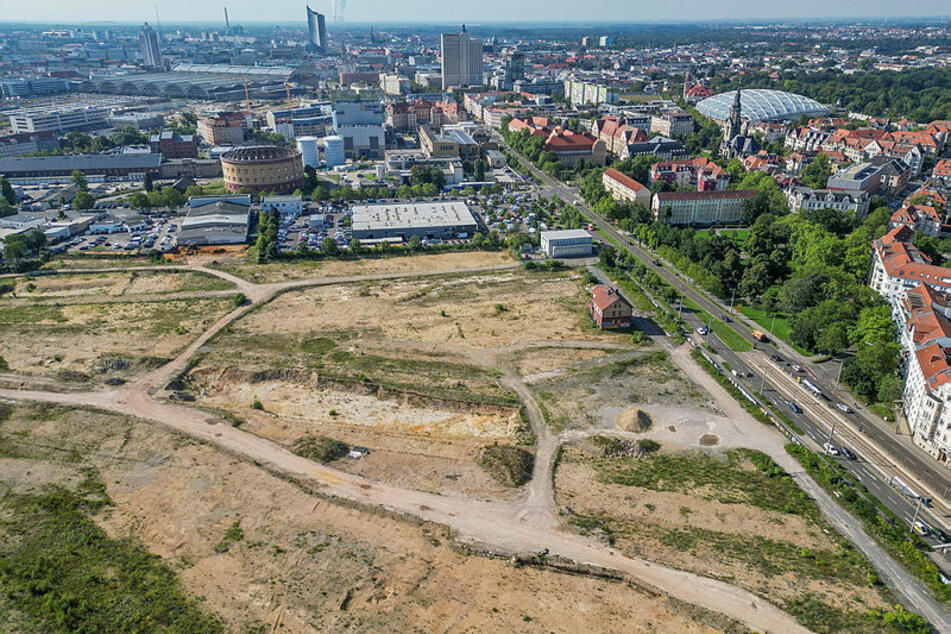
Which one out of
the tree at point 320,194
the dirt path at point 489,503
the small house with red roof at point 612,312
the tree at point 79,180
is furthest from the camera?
the tree at point 79,180

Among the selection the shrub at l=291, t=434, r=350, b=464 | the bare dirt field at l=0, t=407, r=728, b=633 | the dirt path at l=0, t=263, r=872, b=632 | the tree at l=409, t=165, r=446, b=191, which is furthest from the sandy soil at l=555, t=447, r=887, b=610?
the tree at l=409, t=165, r=446, b=191

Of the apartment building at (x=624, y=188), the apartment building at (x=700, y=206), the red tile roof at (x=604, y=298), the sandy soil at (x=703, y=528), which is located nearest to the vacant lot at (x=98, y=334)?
the red tile roof at (x=604, y=298)

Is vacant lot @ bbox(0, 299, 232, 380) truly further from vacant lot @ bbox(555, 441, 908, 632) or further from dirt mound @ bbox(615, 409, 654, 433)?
dirt mound @ bbox(615, 409, 654, 433)

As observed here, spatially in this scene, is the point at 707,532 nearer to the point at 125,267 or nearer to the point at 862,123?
the point at 125,267

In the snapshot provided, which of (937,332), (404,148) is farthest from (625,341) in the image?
(404,148)

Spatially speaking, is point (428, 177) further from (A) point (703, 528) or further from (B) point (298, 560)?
(A) point (703, 528)

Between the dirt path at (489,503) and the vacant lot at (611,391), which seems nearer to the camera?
the dirt path at (489,503)

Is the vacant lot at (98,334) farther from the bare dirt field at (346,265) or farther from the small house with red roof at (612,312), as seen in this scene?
the small house with red roof at (612,312)

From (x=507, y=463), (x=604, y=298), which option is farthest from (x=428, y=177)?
Result: (x=507, y=463)
